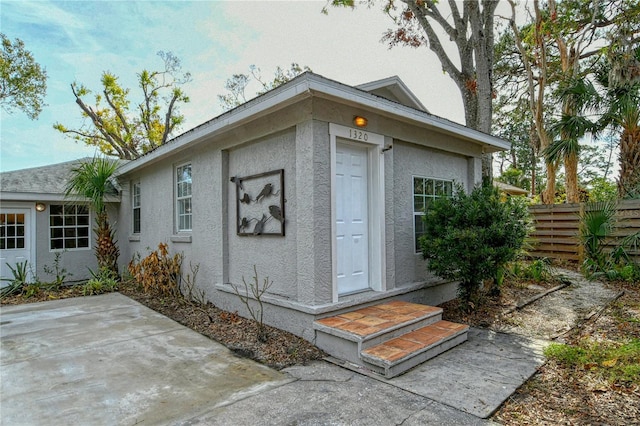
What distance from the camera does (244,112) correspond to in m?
4.75

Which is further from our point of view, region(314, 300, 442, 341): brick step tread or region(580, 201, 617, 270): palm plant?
region(580, 201, 617, 270): palm plant

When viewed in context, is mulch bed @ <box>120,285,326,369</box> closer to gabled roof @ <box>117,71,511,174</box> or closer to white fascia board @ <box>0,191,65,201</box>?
gabled roof @ <box>117,71,511,174</box>

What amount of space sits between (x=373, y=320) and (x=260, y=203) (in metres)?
2.33

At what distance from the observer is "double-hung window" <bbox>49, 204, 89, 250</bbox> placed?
377 inches

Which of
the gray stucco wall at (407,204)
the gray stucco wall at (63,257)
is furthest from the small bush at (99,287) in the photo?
the gray stucco wall at (407,204)

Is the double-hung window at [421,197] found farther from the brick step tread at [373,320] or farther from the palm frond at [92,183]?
the palm frond at [92,183]

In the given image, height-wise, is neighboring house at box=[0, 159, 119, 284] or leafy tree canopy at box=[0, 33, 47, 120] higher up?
leafy tree canopy at box=[0, 33, 47, 120]

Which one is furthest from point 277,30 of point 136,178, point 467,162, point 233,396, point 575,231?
point 233,396

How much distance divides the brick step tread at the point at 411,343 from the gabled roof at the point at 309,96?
9.46ft

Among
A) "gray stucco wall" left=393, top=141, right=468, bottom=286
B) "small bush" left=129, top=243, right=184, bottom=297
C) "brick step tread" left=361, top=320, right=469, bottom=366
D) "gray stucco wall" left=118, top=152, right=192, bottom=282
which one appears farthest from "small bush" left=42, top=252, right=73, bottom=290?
"brick step tread" left=361, top=320, right=469, bottom=366

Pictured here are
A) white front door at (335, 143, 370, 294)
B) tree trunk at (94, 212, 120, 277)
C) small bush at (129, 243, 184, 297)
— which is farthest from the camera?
tree trunk at (94, 212, 120, 277)

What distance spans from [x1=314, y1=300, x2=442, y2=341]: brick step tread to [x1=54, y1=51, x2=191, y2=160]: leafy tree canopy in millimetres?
20191

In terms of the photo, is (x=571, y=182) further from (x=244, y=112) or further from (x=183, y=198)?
(x=183, y=198)

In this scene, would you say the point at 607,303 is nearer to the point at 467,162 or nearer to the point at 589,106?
the point at 467,162
